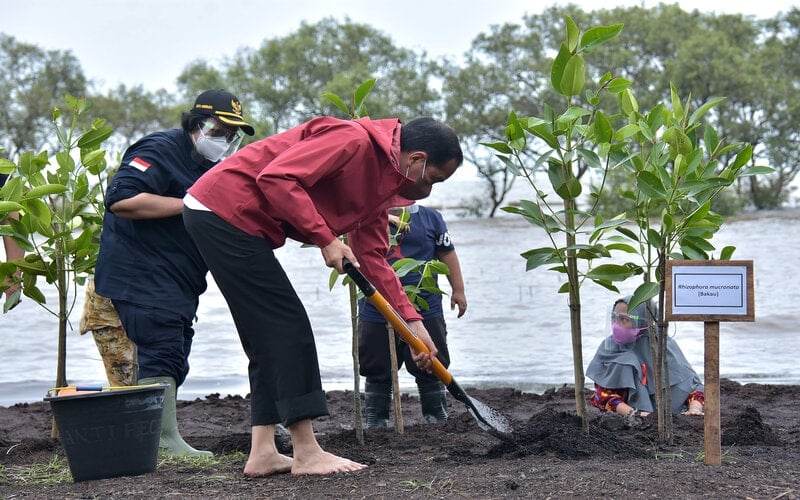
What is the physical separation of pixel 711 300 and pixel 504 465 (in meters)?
1.02

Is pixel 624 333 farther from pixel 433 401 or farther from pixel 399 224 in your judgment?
pixel 399 224

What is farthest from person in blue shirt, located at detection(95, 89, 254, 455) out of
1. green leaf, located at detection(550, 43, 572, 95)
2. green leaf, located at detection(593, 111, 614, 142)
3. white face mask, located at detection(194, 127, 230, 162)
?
green leaf, located at detection(593, 111, 614, 142)

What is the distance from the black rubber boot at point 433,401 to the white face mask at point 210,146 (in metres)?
2.08

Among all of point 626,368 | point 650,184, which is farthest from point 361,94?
point 626,368

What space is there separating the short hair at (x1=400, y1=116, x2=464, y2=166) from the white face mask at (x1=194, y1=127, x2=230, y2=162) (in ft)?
4.34

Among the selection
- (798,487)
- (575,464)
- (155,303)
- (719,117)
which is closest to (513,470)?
(575,464)

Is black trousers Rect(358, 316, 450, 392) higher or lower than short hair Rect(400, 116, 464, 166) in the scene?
lower

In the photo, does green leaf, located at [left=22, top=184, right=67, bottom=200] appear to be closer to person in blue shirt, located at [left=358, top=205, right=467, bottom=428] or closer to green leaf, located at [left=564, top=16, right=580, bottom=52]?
person in blue shirt, located at [left=358, top=205, right=467, bottom=428]

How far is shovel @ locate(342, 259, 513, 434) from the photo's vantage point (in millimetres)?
3762

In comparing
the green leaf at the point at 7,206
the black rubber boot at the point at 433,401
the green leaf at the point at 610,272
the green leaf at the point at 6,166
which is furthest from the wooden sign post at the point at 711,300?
the green leaf at the point at 6,166

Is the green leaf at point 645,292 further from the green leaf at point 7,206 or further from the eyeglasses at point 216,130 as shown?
the green leaf at point 7,206

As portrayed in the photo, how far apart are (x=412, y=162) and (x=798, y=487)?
1.78 m

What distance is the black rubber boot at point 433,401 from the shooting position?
20.0 feet

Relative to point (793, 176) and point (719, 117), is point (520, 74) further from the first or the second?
point (793, 176)
